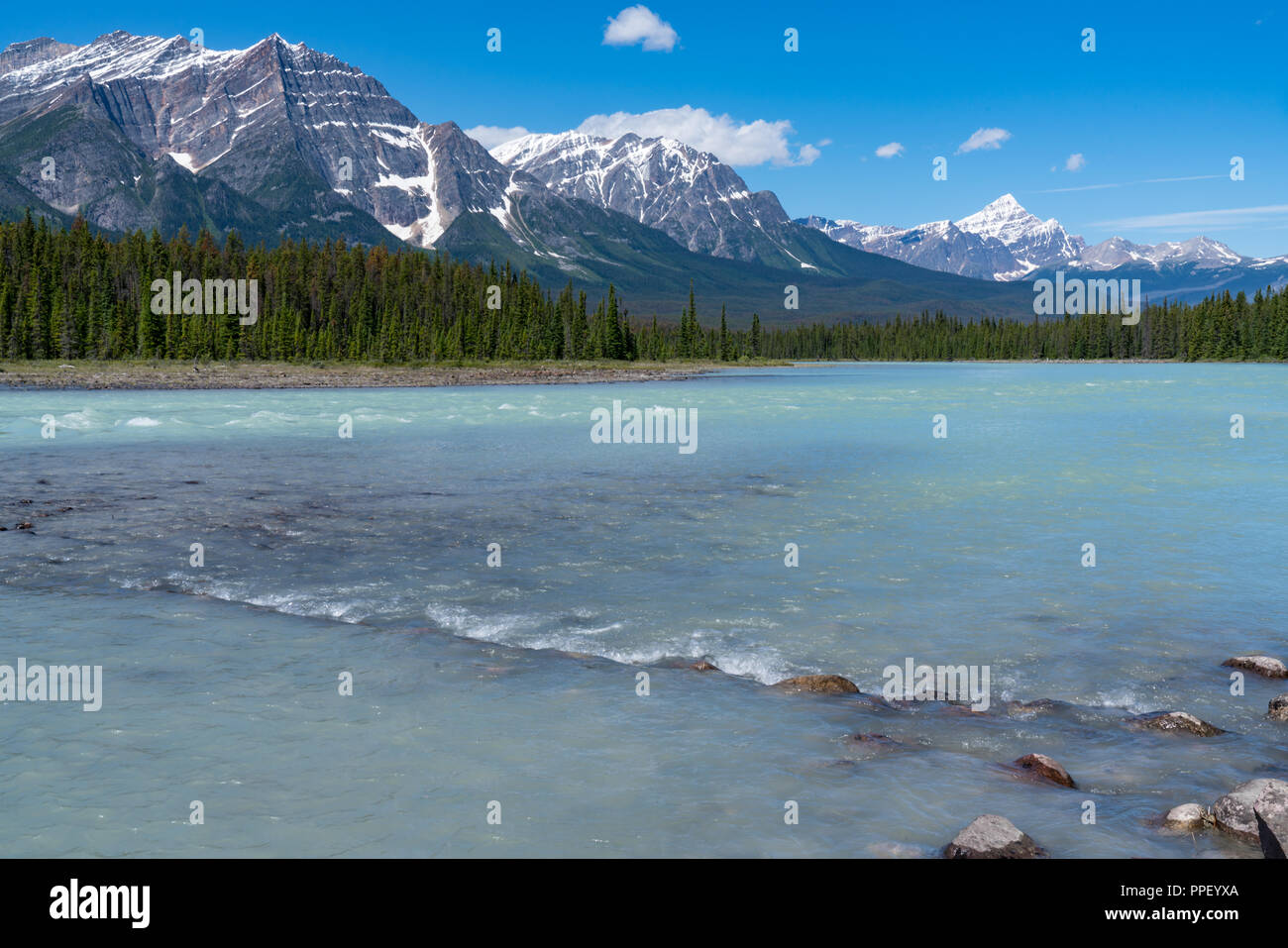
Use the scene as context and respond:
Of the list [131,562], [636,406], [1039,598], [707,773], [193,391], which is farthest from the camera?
[193,391]

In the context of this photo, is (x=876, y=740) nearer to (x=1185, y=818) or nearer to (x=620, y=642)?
(x=1185, y=818)

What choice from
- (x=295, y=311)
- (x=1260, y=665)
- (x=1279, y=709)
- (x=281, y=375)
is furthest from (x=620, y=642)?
(x=295, y=311)

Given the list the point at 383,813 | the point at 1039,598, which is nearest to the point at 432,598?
the point at 383,813

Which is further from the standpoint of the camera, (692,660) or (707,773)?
(692,660)

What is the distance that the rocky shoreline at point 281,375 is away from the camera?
96.1 meters

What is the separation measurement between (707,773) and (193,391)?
306 feet

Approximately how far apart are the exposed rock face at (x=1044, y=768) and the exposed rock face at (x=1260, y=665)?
4.98 meters

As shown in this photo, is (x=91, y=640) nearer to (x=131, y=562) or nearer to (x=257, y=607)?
(x=257, y=607)

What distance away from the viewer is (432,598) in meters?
16.0

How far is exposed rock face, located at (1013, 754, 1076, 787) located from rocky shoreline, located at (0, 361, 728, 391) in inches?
3851

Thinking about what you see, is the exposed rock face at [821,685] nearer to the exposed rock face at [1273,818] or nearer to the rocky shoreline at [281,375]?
the exposed rock face at [1273,818]

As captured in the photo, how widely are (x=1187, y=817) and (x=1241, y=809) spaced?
42 centimetres

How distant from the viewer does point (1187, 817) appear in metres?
7.86

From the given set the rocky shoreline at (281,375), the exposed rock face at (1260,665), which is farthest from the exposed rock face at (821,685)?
the rocky shoreline at (281,375)
